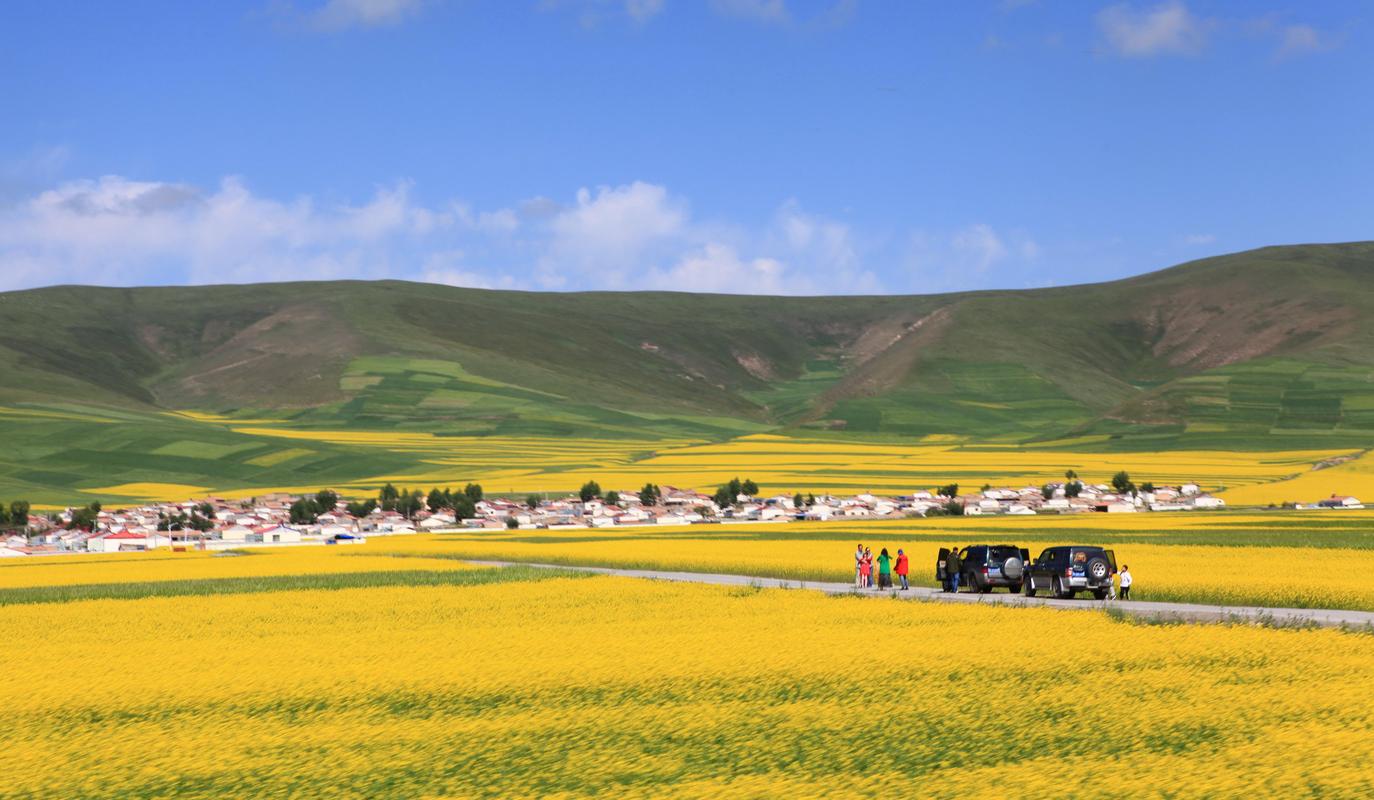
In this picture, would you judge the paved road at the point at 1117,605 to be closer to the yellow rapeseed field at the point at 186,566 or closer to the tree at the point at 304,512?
the yellow rapeseed field at the point at 186,566

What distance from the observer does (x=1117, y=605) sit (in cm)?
4091

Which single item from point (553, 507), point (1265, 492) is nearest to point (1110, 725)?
point (1265, 492)

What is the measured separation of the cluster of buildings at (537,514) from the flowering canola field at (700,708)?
72.7 metres

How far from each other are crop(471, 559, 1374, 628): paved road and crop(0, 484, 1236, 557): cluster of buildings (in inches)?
2273

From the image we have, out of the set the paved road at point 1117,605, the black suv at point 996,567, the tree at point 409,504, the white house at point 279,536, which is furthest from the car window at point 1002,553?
the tree at point 409,504

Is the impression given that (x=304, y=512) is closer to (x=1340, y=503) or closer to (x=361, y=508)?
(x=361, y=508)

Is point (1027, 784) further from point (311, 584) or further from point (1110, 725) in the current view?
point (311, 584)

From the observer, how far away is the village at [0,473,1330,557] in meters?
115

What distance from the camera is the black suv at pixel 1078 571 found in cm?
4500

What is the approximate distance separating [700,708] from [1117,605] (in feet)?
61.1

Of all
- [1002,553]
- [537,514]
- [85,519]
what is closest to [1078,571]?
[1002,553]

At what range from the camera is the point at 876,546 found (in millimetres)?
78000

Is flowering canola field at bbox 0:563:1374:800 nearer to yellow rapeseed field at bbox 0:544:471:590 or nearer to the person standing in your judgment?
the person standing

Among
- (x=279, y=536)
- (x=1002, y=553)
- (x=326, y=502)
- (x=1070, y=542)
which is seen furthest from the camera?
(x=326, y=502)
